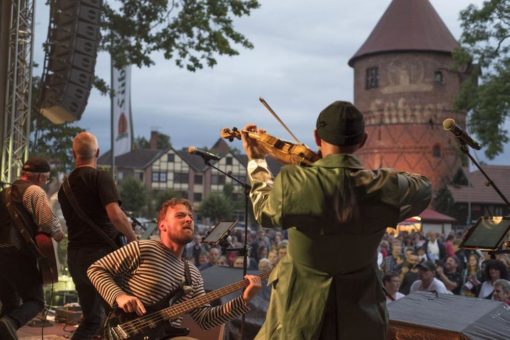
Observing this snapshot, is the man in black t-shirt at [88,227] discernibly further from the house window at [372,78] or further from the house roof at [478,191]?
the house window at [372,78]

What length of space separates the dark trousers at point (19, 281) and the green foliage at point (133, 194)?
174ft

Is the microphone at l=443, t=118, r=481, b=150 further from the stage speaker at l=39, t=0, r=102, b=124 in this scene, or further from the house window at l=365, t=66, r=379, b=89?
the house window at l=365, t=66, r=379, b=89

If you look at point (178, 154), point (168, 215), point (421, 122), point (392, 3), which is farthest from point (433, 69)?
point (168, 215)

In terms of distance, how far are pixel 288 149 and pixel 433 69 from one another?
4820 centimetres

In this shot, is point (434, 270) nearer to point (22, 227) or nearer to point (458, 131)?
point (458, 131)

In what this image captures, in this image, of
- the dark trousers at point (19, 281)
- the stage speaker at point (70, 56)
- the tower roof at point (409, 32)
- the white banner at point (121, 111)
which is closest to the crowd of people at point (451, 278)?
the dark trousers at point (19, 281)

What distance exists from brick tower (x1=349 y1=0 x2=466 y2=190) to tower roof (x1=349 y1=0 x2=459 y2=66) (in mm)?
75

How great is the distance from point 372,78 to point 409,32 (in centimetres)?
457

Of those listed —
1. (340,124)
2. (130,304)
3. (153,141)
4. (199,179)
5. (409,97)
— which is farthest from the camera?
(153,141)

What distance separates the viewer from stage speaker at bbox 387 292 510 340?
155 inches

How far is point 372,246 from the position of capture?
2.64m

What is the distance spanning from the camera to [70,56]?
1241 cm

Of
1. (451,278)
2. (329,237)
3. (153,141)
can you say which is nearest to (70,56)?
(451,278)

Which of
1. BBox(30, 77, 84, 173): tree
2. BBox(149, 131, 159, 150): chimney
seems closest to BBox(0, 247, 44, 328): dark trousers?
BBox(30, 77, 84, 173): tree
